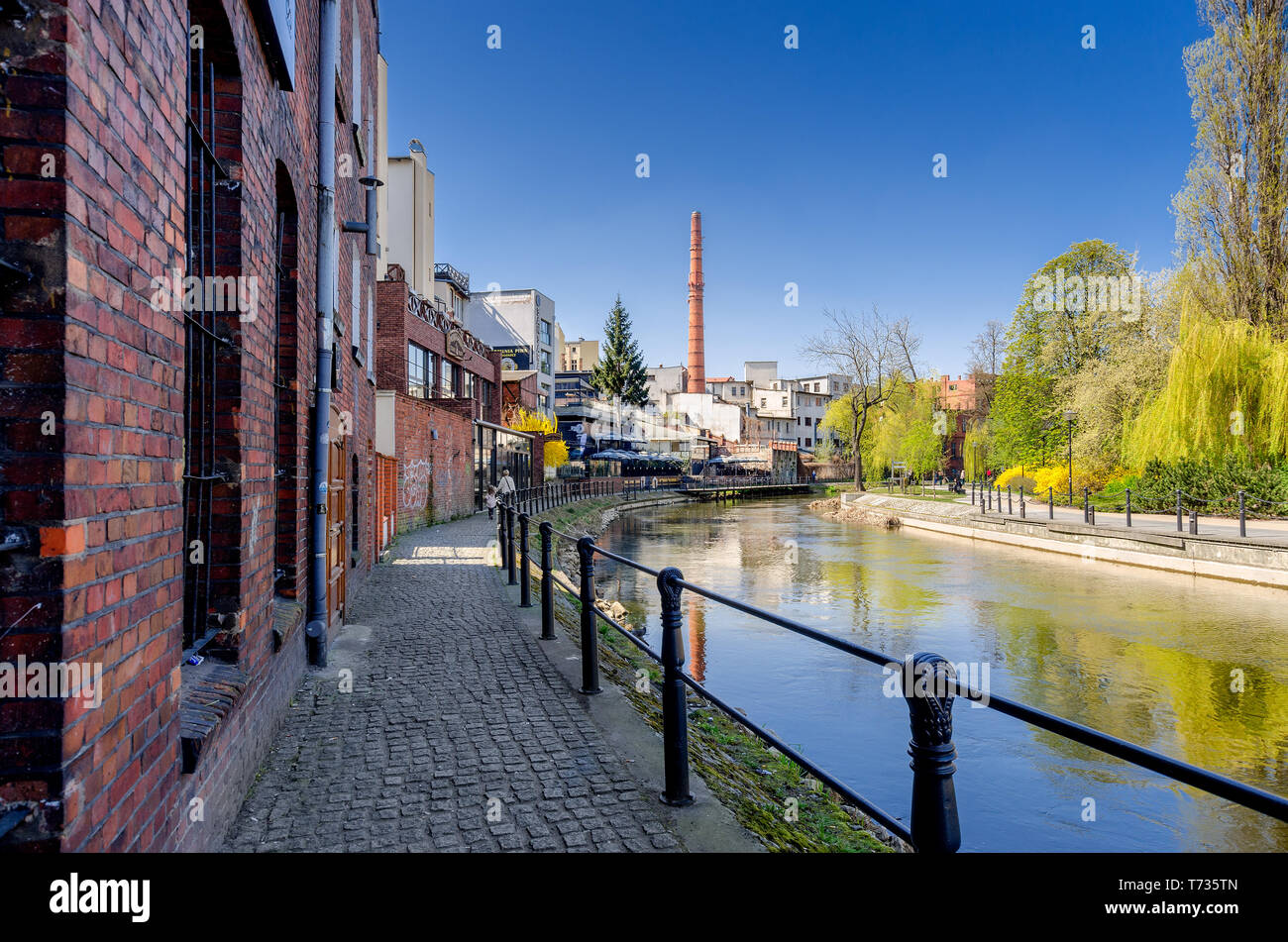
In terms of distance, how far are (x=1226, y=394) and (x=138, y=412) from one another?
2429 centimetres

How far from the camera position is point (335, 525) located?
640 cm

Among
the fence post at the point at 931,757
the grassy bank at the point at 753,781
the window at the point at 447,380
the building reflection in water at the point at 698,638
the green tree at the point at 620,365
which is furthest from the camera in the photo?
the green tree at the point at 620,365

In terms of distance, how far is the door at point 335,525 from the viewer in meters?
6.09

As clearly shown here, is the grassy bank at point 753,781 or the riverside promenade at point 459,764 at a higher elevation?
the riverside promenade at point 459,764

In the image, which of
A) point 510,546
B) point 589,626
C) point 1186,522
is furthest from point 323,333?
point 1186,522

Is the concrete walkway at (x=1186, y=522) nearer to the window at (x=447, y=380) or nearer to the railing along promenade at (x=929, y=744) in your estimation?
the railing along promenade at (x=929, y=744)

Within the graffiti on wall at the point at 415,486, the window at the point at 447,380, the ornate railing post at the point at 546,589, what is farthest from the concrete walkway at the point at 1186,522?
the window at the point at 447,380

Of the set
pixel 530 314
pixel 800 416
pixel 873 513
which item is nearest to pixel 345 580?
pixel 873 513

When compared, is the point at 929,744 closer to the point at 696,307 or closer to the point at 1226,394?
the point at 1226,394

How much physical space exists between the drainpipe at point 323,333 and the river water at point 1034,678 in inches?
174

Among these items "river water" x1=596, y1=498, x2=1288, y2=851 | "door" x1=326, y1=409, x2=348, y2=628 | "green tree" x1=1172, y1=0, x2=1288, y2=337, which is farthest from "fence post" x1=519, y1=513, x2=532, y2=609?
"green tree" x1=1172, y1=0, x2=1288, y2=337

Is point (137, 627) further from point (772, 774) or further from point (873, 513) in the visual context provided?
point (873, 513)

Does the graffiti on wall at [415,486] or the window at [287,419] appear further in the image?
the graffiti on wall at [415,486]
